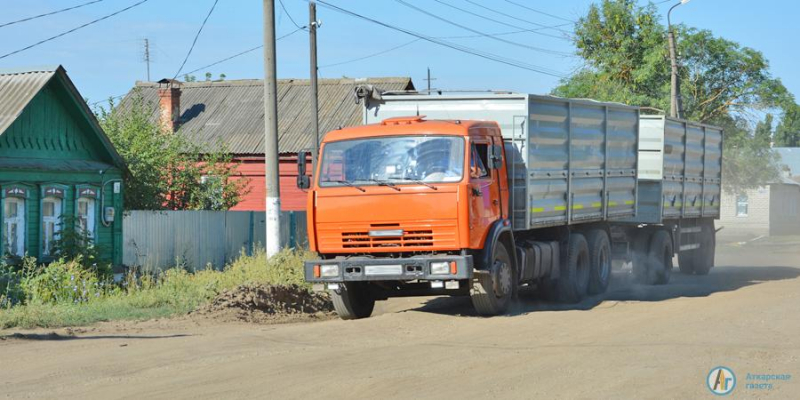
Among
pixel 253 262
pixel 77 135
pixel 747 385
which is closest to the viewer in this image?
pixel 747 385

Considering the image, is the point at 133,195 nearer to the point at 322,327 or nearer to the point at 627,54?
the point at 322,327

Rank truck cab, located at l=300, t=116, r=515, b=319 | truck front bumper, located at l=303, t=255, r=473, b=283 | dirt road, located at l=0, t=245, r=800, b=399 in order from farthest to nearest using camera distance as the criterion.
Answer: truck cab, located at l=300, t=116, r=515, b=319 < truck front bumper, located at l=303, t=255, r=473, b=283 < dirt road, located at l=0, t=245, r=800, b=399

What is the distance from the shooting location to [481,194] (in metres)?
14.0

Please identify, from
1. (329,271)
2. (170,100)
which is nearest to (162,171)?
(170,100)

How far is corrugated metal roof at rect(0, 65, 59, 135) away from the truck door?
Answer: 9073 millimetres

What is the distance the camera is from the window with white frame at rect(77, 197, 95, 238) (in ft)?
67.4

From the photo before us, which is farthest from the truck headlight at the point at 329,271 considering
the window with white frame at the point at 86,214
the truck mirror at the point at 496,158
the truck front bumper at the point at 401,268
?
the window with white frame at the point at 86,214

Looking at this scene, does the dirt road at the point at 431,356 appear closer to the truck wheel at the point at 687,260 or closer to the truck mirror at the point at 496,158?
the truck mirror at the point at 496,158

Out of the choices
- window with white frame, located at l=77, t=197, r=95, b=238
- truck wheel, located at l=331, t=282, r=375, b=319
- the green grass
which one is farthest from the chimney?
truck wheel, located at l=331, t=282, r=375, b=319

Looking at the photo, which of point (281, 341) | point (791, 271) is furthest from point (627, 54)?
point (281, 341)

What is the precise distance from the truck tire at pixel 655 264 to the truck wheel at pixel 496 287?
272 inches

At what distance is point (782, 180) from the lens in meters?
59.1

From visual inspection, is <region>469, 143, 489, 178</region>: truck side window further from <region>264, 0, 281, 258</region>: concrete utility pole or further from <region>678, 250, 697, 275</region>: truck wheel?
<region>678, 250, 697, 275</region>: truck wheel

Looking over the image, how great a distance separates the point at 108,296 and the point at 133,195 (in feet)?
24.8
